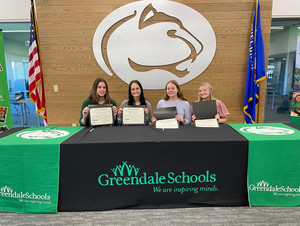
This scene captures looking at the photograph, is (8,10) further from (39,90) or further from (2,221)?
(2,221)

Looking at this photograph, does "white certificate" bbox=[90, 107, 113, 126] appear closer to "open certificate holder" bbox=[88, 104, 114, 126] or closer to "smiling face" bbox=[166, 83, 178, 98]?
"open certificate holder" bbox=[88, 104, 114, 126]

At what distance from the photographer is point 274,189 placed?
1569mm

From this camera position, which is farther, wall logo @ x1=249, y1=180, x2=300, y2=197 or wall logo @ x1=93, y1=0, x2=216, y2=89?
wall logo @ x1=93, y1=0, x2=216, y2=89

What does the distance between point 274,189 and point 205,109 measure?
90 centimetres

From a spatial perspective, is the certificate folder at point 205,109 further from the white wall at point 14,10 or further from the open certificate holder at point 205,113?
the white wall at point 14,10

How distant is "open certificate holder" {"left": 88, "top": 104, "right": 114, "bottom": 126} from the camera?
1.98m

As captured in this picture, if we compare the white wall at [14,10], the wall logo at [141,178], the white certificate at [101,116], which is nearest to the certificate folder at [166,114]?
the white certificate at [101,116]

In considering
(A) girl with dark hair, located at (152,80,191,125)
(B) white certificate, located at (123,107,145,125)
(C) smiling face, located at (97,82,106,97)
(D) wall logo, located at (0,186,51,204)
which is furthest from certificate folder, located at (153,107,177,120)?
(D) wall logo, located at (0,186,51,204)

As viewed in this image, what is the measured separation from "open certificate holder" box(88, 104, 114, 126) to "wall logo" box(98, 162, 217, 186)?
0.63 metres

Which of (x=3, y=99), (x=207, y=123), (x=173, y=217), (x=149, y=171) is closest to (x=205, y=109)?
(x=207, y=123)

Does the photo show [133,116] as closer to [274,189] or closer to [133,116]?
[133,116]

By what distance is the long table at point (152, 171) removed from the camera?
1.50 metres

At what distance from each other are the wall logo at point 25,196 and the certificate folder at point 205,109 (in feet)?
5.09

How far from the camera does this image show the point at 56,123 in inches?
130
